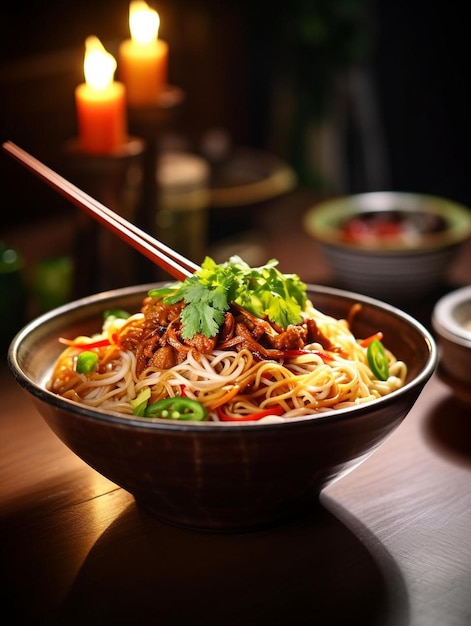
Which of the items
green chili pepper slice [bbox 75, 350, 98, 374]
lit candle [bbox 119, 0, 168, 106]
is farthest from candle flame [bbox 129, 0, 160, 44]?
Answer: green chili pepper slice [bbox 75, 350, 98, 374]

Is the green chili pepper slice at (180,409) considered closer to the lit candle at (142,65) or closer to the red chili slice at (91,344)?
the red chili slice at (91,344)

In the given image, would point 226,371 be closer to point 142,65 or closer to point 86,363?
point 86,363

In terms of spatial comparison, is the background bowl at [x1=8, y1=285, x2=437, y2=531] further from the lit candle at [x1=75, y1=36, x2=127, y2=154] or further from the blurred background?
the blurred background

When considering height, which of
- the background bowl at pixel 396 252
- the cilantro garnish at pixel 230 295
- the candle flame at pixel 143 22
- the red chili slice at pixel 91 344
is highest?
the candle flame at pixel 143 22

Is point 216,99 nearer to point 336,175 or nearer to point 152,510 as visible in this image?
point 336,175

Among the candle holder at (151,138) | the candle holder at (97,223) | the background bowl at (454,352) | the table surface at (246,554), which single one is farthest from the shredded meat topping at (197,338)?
the candle holder at (151,138)

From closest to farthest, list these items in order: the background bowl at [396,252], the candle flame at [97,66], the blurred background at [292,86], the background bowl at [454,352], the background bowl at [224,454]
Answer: the background bowl at [224,454]
the background bowl at [454,352]
the candle flame at [97,66]
the background bowl at [396,252]
the blurred background at [292,86]

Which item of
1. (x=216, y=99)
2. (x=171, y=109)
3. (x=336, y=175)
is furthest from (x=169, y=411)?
(x=336, y=175)

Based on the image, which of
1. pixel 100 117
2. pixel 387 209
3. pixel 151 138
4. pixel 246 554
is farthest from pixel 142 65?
pixel 246 554
